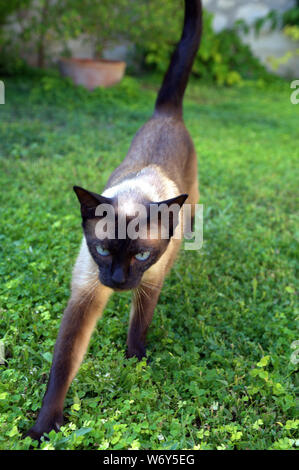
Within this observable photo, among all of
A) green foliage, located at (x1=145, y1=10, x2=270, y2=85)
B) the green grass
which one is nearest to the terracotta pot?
green foliage, located at (x1=145, y1=10, x2=270, y2=85)

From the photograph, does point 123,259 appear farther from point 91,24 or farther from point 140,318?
point 91,24

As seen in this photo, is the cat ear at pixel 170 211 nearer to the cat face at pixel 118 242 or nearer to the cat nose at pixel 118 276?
the cat face at pixel 118 242

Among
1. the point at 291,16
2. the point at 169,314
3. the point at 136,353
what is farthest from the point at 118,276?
the point at 291,16

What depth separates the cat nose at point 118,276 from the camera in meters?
1.86

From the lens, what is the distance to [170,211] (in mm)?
1948

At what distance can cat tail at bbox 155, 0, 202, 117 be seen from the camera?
321 cm

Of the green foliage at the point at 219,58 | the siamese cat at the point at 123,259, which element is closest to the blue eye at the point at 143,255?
the siamese cat at the point at 123,259

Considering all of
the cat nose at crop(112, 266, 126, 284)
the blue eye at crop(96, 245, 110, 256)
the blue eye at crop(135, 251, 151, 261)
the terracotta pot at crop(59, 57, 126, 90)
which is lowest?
the cat nose at crop(112, 266, 126, 284)

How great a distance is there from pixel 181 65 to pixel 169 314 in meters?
1.80

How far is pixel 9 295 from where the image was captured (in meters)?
2.60

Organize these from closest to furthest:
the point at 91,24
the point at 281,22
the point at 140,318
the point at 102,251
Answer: the point at 102,251 → the point at 140,318 → the point at 91,24 → the point at 281,22

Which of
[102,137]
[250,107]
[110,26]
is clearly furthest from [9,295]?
[250,107]

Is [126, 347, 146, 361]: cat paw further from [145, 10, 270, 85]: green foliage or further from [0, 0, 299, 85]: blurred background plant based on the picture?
[145, 10, 270, 85]: green foliage
